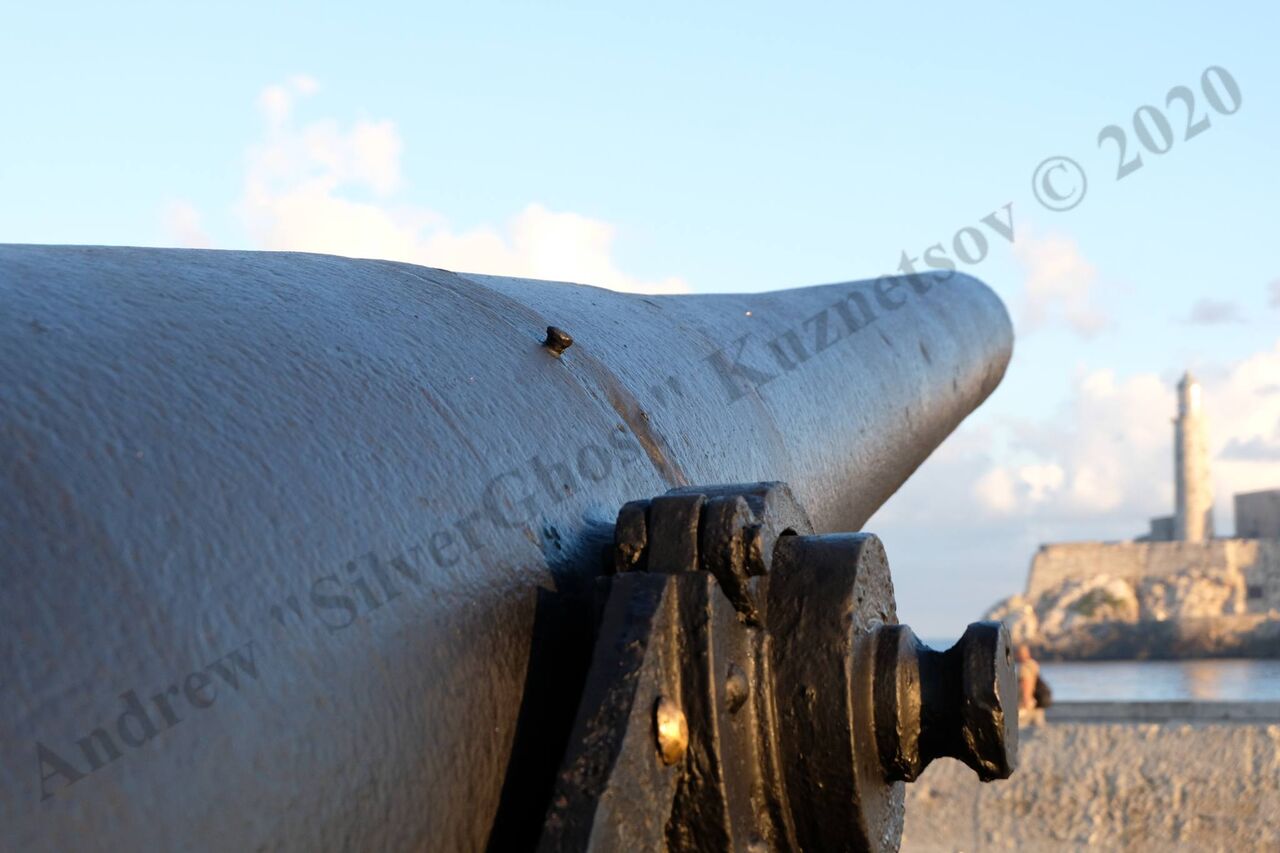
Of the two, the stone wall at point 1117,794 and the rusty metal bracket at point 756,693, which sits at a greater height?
the rusty metal bracket at point 756,693

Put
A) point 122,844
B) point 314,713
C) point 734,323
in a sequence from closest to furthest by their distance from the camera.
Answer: point 122,844
point 314,713
point 734,323

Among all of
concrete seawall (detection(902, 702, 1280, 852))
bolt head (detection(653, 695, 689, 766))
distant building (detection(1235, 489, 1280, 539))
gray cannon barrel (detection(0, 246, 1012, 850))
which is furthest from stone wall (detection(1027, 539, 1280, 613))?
bolt head (detection(653, 695, 689, 766))

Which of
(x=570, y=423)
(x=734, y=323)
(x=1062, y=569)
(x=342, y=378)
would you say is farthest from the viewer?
(x=1062, y=569)

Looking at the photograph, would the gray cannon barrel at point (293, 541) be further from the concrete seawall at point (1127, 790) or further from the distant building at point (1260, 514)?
the distant building at point (1260, 514)

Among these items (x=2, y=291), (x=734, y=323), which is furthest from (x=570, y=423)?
(x=734, y=323)

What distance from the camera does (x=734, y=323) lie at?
261cm

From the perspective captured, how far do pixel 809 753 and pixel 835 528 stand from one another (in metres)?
1.34

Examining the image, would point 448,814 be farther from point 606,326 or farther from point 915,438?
point 915,438

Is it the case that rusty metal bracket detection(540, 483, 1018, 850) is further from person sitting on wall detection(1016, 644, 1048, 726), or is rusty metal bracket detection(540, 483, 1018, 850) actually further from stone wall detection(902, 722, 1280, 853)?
person sitting on wall detection(1016, 644, 1048, 726)

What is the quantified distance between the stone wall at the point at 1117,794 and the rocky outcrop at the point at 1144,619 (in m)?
23.2

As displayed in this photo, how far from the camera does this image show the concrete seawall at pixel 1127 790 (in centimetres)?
656

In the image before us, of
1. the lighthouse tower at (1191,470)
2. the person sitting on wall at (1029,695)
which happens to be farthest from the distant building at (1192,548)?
the person sitting on wall at (1029,695)

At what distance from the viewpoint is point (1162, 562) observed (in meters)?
48.9

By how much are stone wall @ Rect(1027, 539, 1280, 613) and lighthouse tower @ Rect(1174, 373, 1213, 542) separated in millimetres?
6309
